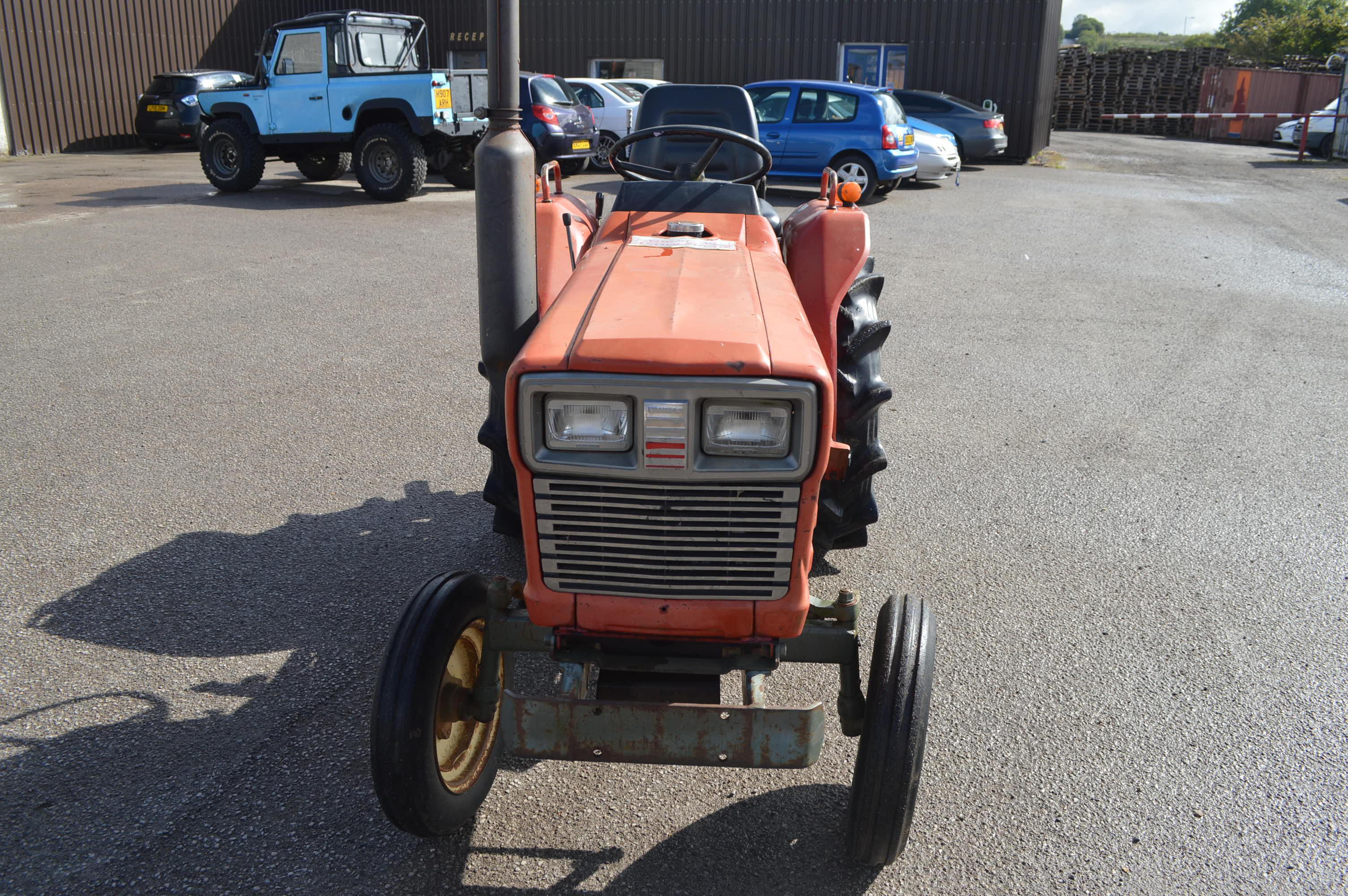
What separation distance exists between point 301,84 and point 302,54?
1.30 feet

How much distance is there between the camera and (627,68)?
25.3 metres

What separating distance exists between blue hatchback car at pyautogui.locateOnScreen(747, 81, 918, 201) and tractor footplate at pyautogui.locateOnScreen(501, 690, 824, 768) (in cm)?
1301

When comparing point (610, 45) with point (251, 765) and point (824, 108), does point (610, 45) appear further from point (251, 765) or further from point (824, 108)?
point (251, 765)

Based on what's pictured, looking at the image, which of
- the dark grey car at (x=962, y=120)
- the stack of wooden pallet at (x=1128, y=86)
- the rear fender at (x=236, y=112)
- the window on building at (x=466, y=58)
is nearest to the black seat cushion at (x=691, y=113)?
the rear fender at (x=236, y=112)

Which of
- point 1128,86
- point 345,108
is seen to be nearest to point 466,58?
point 345,108

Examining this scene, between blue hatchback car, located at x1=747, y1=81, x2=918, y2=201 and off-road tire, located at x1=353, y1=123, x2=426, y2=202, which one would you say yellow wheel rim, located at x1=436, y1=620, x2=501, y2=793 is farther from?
blue hatchback car, located at x1=747, y1=81, x2=918, y2=201

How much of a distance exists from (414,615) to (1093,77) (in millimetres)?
35282

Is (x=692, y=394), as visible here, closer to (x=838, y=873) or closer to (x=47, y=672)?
(x=838, y=873)

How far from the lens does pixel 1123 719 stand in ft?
11.5

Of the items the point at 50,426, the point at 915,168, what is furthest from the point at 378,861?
the point at 915,168

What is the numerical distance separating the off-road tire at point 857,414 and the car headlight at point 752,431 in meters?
1.29

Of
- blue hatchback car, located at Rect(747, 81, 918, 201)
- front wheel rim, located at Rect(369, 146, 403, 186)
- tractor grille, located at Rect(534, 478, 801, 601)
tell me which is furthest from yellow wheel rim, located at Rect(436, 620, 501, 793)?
blue hatchback car, located at Rect(747, 81, 918, 201)

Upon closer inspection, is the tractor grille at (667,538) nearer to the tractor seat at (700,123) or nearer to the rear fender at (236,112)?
the tractor seat at (700,123)

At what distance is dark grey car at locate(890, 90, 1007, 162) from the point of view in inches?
779
